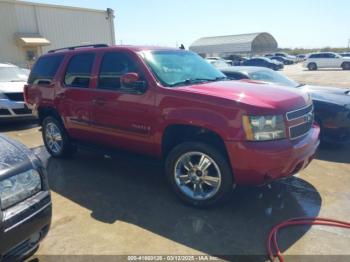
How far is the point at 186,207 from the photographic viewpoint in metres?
3.92

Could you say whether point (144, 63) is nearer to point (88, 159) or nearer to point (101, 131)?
point (101, 131)

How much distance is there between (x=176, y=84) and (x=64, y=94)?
7.04ft

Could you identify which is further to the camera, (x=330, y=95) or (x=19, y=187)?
(x=330, y=95)

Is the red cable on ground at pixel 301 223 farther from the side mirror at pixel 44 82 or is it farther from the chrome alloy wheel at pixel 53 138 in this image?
the side mirror at pixel 44 82

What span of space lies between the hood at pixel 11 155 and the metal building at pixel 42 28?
783 inches

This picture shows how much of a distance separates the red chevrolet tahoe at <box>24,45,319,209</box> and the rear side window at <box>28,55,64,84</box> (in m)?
0.16

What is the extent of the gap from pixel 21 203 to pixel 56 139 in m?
3.53

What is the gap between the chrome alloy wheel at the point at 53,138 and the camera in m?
5.74

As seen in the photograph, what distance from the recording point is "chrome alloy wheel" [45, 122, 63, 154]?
5742 mm

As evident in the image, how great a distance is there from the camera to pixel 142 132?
4211mm

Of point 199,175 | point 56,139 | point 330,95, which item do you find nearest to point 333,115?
point 330,95

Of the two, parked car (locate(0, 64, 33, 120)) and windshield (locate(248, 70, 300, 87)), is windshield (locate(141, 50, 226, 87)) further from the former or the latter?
parked car (locate(0, 64, 33, 120))

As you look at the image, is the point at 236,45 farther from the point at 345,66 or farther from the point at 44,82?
the point at 44,82

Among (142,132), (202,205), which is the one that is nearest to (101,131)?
(142,132)
